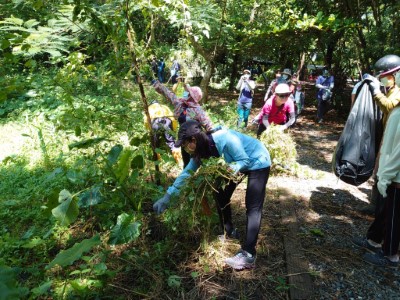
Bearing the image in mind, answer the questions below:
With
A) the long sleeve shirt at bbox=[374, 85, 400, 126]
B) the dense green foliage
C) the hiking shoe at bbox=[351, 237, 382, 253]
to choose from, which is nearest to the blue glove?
the dense green foliage

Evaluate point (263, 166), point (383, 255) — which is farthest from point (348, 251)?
point (263, 166)

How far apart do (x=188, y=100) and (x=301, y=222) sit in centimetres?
222

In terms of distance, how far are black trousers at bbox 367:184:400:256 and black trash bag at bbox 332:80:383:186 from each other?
14.2 inches

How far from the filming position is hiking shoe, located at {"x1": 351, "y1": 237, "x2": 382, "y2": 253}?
3.32 metres

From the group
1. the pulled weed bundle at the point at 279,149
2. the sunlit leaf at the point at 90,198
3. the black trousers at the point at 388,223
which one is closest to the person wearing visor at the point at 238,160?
the sunlit leaf at the point at 90,198

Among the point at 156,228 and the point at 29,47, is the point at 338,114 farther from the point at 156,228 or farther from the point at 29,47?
the point at 29,47

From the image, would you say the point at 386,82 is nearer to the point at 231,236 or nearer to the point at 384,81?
the point at 384,81

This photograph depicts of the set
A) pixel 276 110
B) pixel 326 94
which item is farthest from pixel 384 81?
pixel 326 94

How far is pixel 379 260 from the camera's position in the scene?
3105mm

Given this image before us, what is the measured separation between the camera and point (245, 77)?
8.22 meters

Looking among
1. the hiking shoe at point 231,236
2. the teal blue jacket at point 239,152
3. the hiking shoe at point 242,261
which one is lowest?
the hiking shoe at point 231,236

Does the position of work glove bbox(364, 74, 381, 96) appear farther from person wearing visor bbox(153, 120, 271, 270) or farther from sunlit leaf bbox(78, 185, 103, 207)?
sunlit leaf bbox(78, 185, 103, 207)

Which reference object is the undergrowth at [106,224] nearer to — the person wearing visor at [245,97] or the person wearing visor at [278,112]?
the person wearing visor at [278,112]

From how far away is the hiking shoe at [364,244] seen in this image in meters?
3.32
